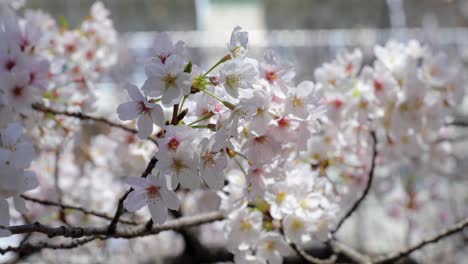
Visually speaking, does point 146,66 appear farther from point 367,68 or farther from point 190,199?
point 190,199

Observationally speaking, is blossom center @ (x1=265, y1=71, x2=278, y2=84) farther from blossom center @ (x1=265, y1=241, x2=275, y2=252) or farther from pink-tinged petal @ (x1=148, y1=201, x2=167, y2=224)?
blossom center @ (x1=265, y1=241, x2=275, y2=252)

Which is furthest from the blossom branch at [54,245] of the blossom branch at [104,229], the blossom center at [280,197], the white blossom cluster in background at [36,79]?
the blossom center at [280,197]

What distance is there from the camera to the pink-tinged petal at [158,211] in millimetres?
866

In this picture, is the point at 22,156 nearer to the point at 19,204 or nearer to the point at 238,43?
the point at 19,204

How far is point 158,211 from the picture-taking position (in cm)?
87

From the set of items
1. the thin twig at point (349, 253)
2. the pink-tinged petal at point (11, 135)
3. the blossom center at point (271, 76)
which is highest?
the blossom center at point (271, 76)

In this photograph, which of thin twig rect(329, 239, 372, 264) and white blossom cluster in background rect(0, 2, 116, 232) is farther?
thin twig rect(329, 239, 372, 264)

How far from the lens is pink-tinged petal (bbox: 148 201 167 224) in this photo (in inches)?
34.1

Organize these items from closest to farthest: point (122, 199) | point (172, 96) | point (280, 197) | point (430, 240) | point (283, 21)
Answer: point (172, 96) → point (122, 199) → point (280, 197) → point (430, 240) → point (283, 21)

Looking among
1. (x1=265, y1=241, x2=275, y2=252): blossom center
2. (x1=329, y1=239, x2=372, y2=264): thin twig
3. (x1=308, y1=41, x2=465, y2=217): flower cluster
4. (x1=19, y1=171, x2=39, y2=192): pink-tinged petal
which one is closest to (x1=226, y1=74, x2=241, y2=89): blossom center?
(x1=19, y1=171, x2=39, y2=192): pink-tinged petal

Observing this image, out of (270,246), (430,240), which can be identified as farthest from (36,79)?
(430,240)

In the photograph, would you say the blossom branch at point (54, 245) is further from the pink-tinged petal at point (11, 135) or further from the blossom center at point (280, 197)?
the blossom center at point (280, 197)

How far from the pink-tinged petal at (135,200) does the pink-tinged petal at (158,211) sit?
0.6 inches

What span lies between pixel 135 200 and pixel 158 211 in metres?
0.04
